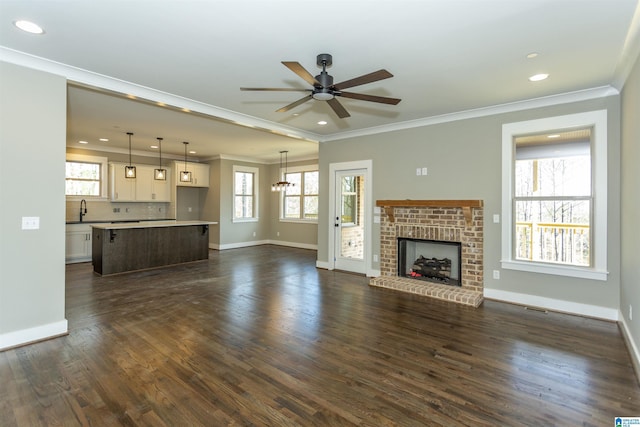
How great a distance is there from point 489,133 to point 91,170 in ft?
28.2

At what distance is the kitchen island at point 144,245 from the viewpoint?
5.93 m

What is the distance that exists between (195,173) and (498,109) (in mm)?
7698

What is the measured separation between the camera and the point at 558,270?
4.07 m

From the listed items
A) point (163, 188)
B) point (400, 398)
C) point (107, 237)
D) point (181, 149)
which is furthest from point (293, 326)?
point (163, 188)

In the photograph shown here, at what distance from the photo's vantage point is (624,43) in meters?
2.75

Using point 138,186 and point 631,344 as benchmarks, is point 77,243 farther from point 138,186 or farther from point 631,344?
point 631,344

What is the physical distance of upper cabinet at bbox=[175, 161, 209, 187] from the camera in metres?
8.87

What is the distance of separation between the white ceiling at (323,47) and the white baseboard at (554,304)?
2.60m

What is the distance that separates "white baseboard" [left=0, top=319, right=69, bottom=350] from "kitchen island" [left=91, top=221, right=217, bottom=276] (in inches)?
114

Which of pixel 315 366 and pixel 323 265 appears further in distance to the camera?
pixel 323 265

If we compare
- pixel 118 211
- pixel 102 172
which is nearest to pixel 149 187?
pixel 118 211

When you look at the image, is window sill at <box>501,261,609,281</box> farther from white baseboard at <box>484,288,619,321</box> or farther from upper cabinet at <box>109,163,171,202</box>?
upper cabinet at <box>109,163,171,202</box>

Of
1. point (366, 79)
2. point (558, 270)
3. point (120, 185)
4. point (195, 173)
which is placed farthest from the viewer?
point (195, 173)

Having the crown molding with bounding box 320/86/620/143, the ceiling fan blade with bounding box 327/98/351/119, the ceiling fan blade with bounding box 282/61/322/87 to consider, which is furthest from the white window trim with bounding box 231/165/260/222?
the ceiling fan blade with bounding box 282/61/322/87
